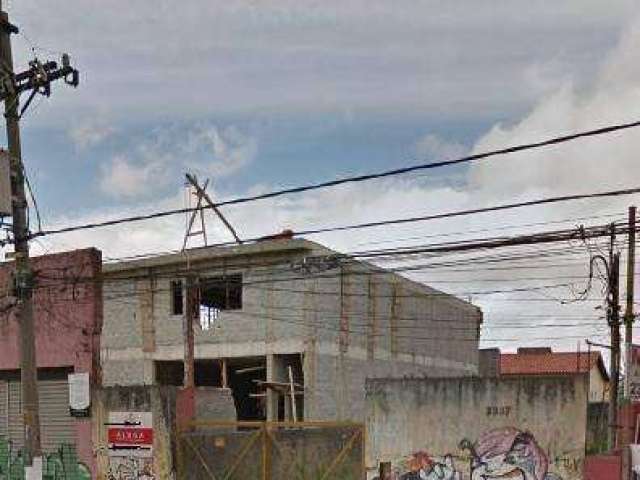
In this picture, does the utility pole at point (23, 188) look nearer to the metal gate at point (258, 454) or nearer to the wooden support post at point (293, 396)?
the metal gate at point (258, 454)

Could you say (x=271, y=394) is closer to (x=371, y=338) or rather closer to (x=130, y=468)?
(x=371, y=338)

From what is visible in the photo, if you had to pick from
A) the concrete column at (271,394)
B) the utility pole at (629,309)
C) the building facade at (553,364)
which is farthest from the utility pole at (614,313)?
the building facade at (553,364)

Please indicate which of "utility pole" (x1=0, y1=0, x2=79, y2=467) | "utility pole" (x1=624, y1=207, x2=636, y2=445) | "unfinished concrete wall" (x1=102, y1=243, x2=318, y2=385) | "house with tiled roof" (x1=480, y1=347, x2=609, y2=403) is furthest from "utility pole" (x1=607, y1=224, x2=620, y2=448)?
"house with tiled roof" (x1=480, y1=347, x2=609, y2=403)

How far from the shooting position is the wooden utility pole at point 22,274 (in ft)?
44.9

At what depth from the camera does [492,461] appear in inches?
536

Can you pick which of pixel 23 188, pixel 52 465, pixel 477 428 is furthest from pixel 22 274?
pixel 477 428

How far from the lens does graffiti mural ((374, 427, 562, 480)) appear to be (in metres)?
13.4

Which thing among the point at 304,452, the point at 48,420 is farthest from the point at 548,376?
the point at 48,420

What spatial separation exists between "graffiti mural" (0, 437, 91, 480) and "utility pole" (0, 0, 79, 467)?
2747 millimetres

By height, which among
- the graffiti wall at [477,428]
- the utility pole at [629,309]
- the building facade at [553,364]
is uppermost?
the utility pole at [629,309]

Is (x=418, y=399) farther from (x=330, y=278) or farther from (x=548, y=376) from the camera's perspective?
(x=330, y=278)

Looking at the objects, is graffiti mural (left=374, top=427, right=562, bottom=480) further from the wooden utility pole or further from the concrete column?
the concrete column

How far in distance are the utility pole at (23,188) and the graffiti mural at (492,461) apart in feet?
20.1

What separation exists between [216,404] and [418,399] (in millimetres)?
4263
